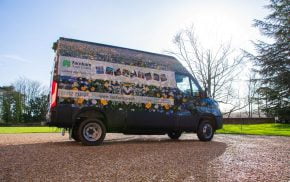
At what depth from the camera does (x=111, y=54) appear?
941 cm

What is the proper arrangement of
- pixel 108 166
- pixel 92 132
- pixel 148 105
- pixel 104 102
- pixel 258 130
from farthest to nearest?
pixel 258 130
pixel 148 105
pixel 104 102
pixel 92 132
pixel 108 166

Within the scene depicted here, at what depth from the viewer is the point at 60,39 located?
900cm

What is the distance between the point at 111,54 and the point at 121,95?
4.37 feet

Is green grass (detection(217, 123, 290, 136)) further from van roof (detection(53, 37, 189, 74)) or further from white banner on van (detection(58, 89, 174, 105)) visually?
white banner on van (detection(58, 89, 174, 105))

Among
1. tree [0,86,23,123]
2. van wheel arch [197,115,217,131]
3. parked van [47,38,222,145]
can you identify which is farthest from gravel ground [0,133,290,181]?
tree [0,86,23,123]

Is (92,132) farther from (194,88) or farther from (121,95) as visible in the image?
(194,88)

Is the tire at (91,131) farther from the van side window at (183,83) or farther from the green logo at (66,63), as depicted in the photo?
the van side window at (183,83)

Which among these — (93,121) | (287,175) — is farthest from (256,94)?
(287,175)

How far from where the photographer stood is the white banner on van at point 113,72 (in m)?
8.41

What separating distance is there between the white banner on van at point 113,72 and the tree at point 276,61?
22529 mm

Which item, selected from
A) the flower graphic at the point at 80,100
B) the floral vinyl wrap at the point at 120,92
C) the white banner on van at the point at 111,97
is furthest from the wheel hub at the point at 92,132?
the white banner on van at the point at 111,97

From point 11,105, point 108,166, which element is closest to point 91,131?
point 108,166

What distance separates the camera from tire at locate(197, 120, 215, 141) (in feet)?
34.6

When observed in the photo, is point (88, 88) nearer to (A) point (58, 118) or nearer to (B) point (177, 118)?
(A) point (58, 118)
